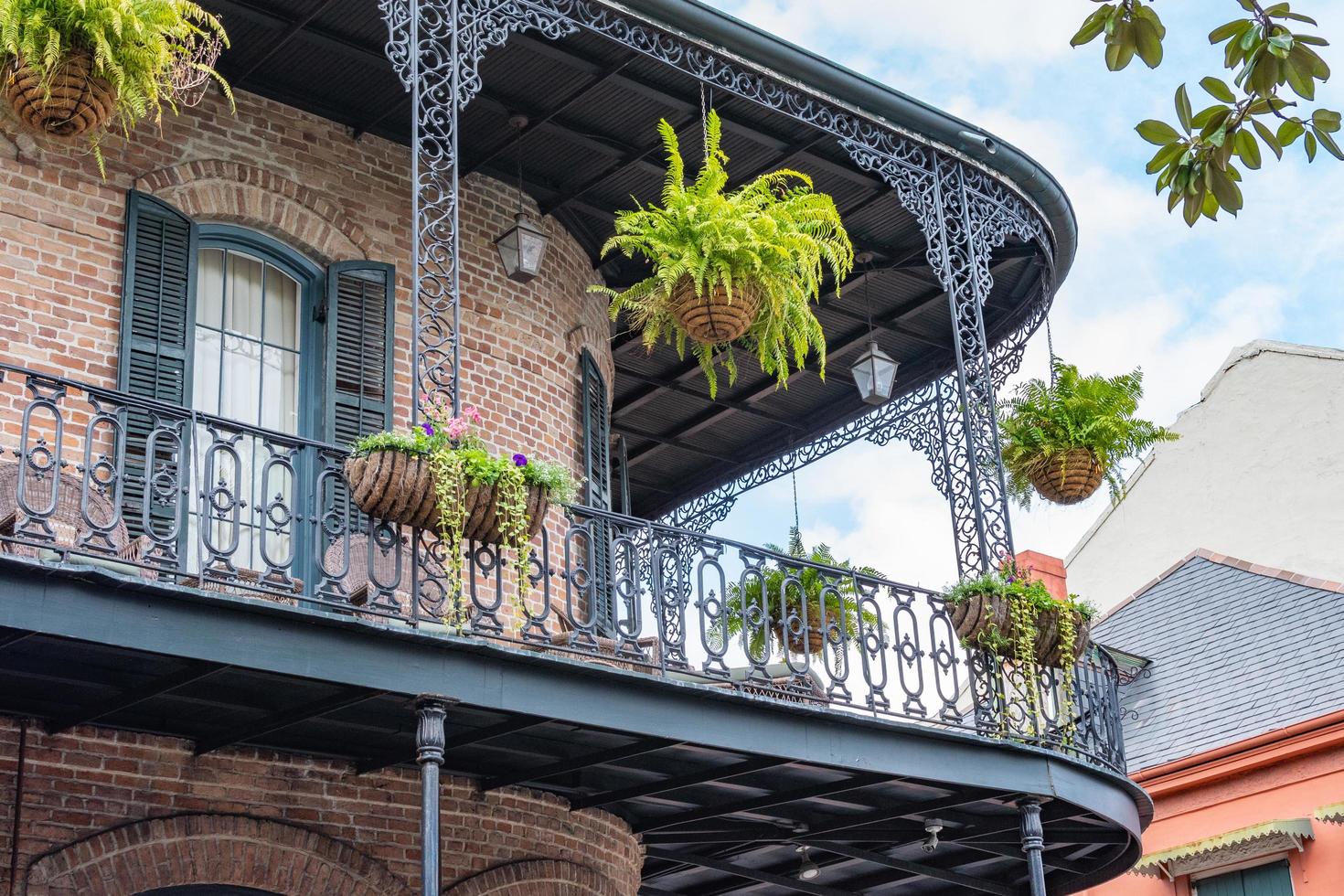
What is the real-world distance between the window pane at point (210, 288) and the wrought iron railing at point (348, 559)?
0.74m

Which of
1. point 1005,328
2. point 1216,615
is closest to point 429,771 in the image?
point 1005,328

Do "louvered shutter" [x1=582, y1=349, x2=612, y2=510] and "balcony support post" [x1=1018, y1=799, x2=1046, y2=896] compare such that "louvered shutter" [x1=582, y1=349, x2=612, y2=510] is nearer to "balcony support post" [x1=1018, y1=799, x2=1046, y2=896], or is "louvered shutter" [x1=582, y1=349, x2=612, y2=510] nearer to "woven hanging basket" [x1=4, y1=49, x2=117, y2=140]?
"balcony support post" [x1=1018, y1=799, x2=1046, y2=896]

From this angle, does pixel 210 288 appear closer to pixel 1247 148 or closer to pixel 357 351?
pixel 357 351

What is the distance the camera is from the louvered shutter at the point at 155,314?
29.5ft

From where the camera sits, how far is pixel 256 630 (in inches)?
291

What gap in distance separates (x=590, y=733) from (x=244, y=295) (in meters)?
3.26

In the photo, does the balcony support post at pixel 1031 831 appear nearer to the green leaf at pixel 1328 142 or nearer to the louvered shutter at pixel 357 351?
the louvered shutter at pixel 357 351

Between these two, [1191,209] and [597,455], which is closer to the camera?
[1191,209]

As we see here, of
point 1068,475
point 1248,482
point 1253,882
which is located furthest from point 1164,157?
point 1248,482

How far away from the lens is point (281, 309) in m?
10.1

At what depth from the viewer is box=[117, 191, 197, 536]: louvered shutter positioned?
8984 millimetres

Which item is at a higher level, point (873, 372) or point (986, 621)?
point (873, 372)

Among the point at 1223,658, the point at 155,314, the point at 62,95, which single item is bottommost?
the point at 155,314

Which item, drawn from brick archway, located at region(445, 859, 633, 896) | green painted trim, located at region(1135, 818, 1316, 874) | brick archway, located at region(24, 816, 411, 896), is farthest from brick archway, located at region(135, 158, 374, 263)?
green painted trim, located at region(1135, 818, 1316, 874)
